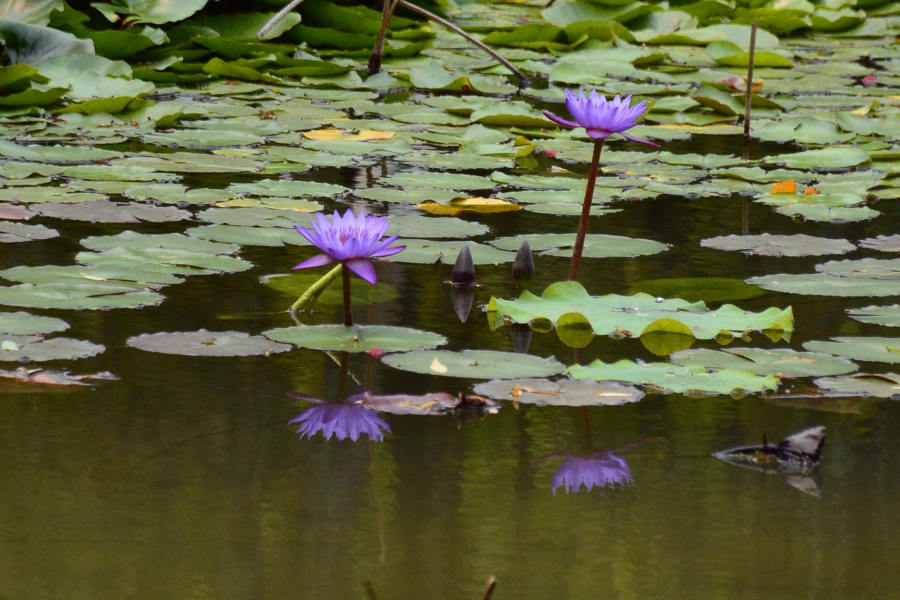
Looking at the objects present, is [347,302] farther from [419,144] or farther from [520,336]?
[419,144]

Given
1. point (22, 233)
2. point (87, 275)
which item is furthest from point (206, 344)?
point (22, 233)

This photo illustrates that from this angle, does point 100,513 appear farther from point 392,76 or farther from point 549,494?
point 392,76

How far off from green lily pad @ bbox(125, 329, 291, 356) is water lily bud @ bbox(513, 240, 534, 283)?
658mm

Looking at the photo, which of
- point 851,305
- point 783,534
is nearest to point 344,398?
point 783,534

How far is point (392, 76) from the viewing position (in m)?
5.40

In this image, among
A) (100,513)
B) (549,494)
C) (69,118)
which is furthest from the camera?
(69,118)

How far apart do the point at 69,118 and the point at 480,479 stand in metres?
3.10

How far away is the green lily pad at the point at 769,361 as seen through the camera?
6.35ft

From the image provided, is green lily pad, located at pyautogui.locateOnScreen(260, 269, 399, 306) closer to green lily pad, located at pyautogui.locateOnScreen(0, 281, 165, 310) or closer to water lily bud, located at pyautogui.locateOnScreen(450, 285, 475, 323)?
water lily bud, located at pyautogui.locateOnScreen(450, 285, 475, 323)

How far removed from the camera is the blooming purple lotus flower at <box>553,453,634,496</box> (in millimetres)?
1510

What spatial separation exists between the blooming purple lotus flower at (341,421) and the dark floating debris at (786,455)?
48 cm

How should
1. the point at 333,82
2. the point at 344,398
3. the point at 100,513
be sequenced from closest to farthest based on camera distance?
the point at 100,513, the point at 344,398, the point at 333,82

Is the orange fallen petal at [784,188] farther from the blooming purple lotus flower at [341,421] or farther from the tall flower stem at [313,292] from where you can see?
the blooming purple lotus flower at [341,421]

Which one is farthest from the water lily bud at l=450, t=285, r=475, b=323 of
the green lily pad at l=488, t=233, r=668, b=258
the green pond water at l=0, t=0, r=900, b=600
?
the green lily pad at l=488, t=233, r=668, b=258
